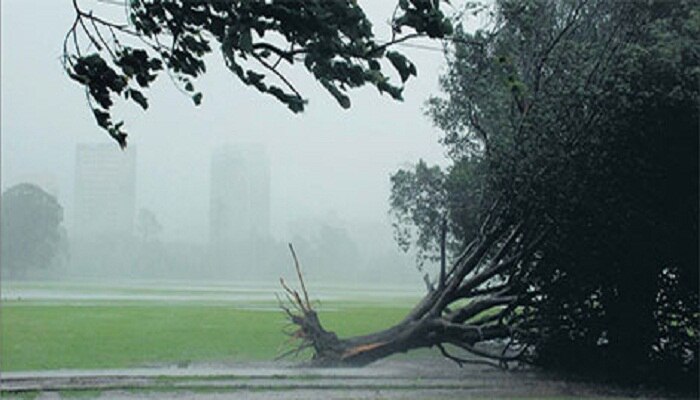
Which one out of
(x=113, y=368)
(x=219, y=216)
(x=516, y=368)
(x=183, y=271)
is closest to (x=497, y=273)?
(x=516, y=368)

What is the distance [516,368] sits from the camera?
37.2 feet

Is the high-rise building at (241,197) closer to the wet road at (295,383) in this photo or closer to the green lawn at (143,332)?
the green lawn at (143,332)

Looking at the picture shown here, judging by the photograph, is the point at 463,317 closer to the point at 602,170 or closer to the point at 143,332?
the point at 602,170

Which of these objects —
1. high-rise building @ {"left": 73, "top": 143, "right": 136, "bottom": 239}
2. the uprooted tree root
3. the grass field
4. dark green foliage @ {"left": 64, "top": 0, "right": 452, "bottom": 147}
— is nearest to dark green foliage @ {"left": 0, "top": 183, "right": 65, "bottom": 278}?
the grass field

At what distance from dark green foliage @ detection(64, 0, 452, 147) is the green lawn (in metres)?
8.90

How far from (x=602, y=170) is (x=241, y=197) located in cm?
861

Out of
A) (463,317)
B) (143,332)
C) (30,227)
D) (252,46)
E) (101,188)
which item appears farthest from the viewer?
(30,227)

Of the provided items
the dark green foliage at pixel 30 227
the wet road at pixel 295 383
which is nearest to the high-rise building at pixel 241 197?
the dark green foliage at pixel 30 227

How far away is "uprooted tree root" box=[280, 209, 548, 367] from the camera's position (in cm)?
1122

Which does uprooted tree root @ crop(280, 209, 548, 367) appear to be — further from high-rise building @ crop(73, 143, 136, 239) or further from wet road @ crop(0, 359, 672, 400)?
high-rise building @ crop(73, 143, 136, 239)

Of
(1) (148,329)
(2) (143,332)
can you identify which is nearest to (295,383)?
(2) (143,332)

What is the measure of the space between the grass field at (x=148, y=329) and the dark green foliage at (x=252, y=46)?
8935mm

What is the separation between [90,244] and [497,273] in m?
9.13

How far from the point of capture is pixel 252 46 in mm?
2072
